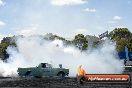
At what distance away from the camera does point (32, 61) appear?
5697 centimetres

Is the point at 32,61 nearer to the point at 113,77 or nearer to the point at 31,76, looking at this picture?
the point at 31,76

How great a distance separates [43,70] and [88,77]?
19375 millimetres

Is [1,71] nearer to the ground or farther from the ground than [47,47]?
nearer to the ground

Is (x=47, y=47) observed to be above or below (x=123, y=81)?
above

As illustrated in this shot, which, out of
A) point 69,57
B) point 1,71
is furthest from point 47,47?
point 1,71

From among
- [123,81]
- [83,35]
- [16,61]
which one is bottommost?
[123,81]

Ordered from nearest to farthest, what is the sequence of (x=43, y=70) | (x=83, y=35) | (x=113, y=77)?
(x=113, y=77) → (x=43, y=70) → (x=83, y=35)

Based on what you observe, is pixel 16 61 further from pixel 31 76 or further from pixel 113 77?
pixel 113 77

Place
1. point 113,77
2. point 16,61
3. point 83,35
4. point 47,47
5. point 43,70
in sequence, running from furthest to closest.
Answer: point 83,35 → point 47,47 → point 16,61 → point 43,70 → point 113,77

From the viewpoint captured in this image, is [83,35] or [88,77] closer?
[88,77]

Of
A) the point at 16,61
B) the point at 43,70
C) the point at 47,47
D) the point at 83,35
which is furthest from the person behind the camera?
the point at 83,35

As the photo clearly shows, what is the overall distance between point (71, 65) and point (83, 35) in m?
54.4

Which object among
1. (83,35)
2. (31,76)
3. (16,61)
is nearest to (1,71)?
(16,61)

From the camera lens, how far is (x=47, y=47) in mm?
61719
